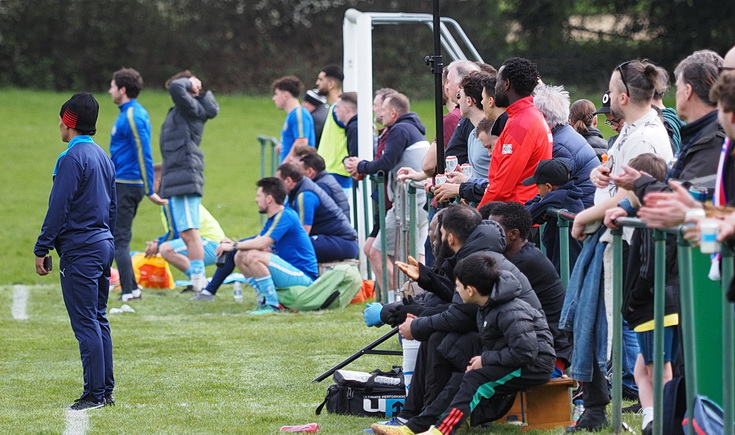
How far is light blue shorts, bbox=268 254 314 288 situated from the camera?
34.1 feet

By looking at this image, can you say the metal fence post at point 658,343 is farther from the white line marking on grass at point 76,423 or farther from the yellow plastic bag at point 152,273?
the yellow plastic bag at point 152,273

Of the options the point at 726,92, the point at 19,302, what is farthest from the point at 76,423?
the point at 19,302

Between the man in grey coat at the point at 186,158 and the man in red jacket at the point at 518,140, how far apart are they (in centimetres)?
554

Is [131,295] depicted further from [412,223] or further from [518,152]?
[518,152]

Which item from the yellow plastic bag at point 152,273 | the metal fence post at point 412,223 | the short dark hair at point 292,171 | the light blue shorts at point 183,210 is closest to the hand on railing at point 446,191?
the metal fence post at point 412,223

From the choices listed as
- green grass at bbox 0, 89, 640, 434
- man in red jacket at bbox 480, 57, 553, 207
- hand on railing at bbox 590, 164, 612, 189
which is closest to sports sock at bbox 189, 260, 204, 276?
green grass at bbox 0, 89, 640, 434

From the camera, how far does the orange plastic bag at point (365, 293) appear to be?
426 inches

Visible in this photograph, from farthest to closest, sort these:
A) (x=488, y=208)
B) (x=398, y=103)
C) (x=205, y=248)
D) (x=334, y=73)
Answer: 1. (x=334, y=73)
2. (x=205, y=248)
3. (x=398, y=103)
4. (x=488, y=208)

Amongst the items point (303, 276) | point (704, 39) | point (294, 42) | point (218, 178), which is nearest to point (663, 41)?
point (704, 39)

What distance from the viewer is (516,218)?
5672 mm

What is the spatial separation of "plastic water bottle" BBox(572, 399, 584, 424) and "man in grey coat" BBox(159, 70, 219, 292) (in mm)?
6313

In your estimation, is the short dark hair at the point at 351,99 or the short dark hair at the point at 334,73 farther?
the short dark hair at the point at 334,73

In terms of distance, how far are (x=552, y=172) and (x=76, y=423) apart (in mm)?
2843

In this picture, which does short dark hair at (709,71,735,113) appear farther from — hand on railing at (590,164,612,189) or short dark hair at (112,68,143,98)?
short dark hair at (112,68,143,98)
